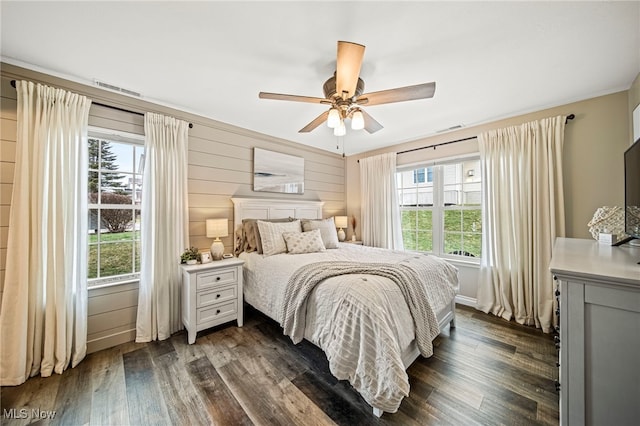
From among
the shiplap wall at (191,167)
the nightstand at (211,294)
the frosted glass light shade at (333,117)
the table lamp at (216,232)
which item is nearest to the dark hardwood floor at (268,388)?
the nightstand at (211,294)

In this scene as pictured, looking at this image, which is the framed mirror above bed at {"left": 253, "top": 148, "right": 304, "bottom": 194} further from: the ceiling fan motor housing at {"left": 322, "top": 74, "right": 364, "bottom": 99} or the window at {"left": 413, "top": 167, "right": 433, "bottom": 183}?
the window at {"left": 413, "top": 167, "right": 433, "bottom": 183}

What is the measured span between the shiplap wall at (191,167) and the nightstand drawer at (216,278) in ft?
1.91

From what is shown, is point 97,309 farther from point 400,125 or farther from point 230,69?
point 400,125

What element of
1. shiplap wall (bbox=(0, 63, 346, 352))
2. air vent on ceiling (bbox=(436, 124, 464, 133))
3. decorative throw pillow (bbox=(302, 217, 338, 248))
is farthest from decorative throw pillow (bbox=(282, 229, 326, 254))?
air vent on ceiling (bbox=(436, 124, 464, 133))

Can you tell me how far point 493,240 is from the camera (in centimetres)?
286

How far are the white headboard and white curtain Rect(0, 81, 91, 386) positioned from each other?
1448mm

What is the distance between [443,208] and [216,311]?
3.32m

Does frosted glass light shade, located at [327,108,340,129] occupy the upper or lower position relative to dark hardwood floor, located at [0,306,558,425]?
upper

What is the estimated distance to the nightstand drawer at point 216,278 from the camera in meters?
2.31

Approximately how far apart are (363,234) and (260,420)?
124 inches

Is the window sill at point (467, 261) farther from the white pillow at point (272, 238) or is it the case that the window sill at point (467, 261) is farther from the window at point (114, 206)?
the window at point (114, 206)

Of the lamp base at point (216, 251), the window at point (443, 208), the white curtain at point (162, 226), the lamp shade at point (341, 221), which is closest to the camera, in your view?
the white curtain at point (162, 226)

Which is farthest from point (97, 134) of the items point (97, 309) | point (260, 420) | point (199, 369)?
point (260, 420)

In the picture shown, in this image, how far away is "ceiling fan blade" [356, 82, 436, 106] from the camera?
5.32 ft
